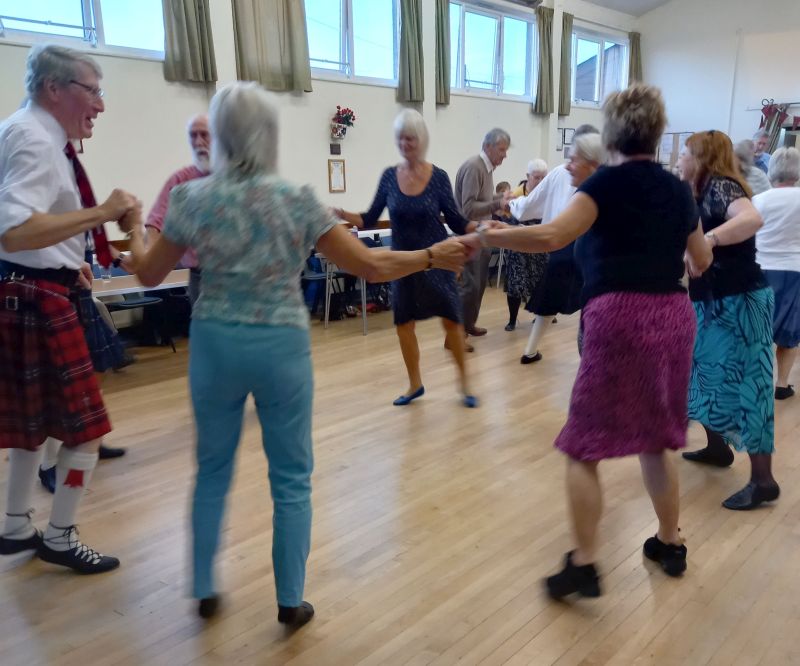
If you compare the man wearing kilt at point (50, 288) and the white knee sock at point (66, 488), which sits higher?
the man wearing kilt at point (50, 288)

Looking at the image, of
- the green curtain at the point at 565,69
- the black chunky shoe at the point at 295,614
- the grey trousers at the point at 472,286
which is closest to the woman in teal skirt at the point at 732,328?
the black chunky shoe at the point at 295,614

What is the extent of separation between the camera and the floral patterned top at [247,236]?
60.7 inches

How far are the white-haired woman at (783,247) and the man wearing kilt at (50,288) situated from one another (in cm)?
Result: 320

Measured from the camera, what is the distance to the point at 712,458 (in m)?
3.02

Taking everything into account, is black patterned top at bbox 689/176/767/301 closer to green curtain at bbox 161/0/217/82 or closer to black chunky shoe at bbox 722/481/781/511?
black chunky shoe at bbox 722/481/781/511

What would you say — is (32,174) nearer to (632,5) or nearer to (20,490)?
(20,490)

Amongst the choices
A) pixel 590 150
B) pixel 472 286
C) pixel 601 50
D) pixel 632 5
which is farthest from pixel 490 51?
pixel 590 150

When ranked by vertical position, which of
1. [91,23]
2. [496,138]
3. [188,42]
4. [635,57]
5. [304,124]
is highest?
[635,57]

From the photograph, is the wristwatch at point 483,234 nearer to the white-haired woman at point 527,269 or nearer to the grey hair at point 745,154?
the grey hair at point 745,154

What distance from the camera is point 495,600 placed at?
202 centimetres

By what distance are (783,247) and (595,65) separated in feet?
29.8

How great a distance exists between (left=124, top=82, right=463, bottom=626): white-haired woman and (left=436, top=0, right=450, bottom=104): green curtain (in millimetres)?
7260

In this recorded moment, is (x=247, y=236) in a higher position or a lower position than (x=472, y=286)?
higher

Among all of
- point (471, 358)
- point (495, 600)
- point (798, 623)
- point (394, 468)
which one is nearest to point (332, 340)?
point (471, 358)
